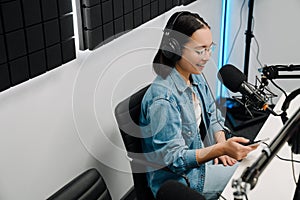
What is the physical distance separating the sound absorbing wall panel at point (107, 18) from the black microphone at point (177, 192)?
87 centimetres

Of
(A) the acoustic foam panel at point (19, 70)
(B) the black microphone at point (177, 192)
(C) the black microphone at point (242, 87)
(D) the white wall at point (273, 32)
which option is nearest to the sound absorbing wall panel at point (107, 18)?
(A) the acoustic foam panel at point (19, 70)

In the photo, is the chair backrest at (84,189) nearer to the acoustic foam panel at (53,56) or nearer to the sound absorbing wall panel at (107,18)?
the acoustic foam panel at (53,56)

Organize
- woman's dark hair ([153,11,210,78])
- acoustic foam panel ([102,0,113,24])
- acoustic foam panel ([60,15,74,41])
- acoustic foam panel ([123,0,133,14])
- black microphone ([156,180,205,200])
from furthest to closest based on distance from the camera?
acoustic foam panel ([123,0,133,14]) < acoustic foam panel ([102,0,113,24]) < woman's dark hair ([153,11,210,78]) < acoustic foam panel ([60,15,74,41]) < black microphone ([156,180,205,200])

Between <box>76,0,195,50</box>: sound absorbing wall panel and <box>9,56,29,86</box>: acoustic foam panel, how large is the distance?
37cm

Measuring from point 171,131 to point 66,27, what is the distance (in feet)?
1.74

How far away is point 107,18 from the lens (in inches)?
71.3

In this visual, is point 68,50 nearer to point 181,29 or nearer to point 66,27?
point 66,27

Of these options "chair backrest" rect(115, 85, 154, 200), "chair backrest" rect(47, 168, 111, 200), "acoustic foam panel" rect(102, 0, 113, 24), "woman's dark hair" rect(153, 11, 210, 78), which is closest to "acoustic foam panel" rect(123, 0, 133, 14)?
"acoustic foam panel" rect(102, 0, 113, 24)

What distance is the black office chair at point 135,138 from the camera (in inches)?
62.9

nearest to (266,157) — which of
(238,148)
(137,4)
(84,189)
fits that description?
(238,148)

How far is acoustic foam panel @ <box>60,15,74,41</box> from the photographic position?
1.56 m

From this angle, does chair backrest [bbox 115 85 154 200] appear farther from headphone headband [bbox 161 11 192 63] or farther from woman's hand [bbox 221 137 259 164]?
woman's hand [bbox 221 137 259 164]

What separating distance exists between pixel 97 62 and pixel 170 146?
514 mm

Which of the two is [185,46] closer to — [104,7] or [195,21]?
[195,21]
